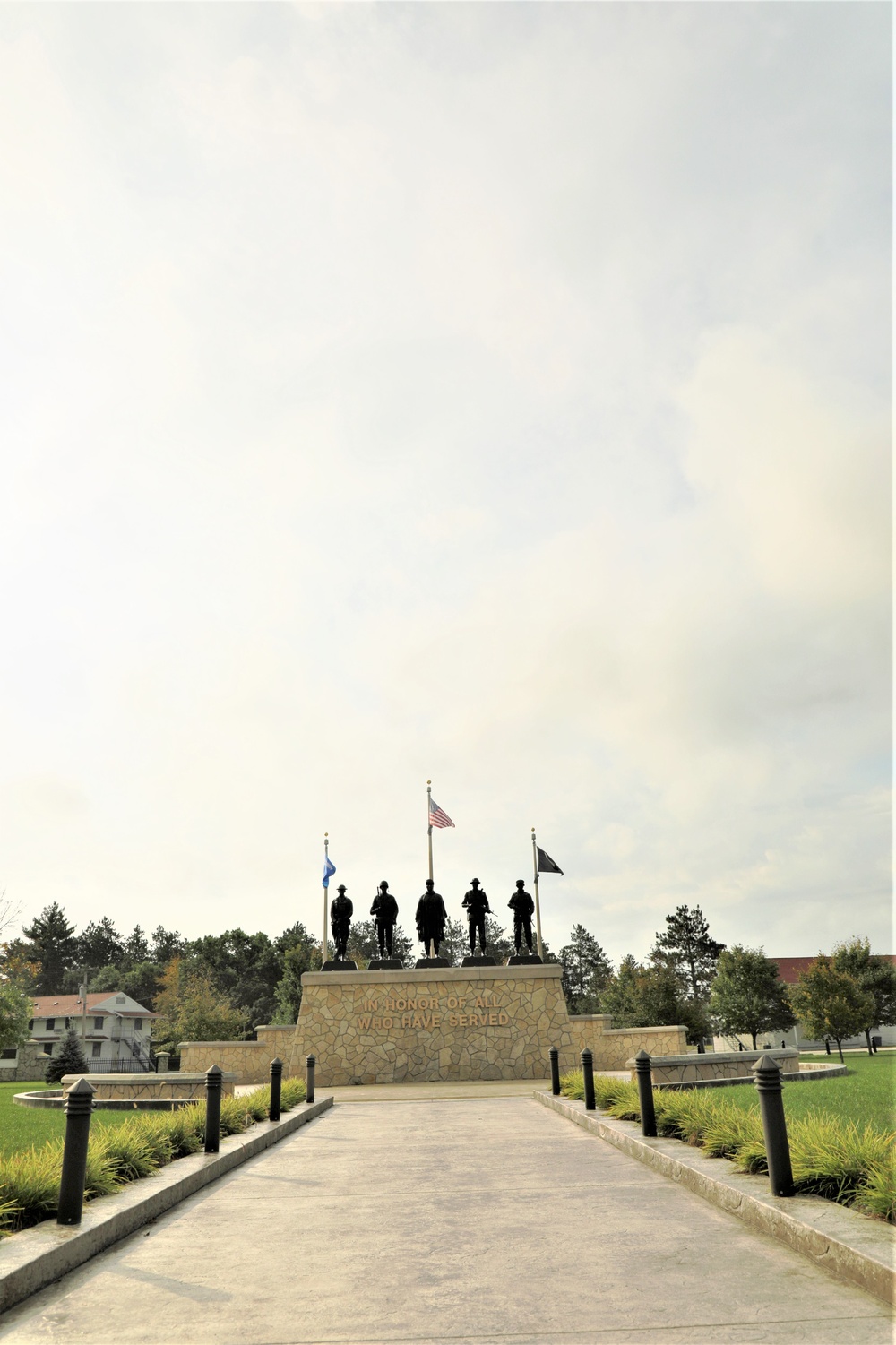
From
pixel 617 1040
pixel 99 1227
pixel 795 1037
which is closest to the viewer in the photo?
pixel 99 1227

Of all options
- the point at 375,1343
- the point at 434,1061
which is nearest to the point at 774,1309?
the point at 375,1343

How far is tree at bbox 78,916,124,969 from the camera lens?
4855 inches

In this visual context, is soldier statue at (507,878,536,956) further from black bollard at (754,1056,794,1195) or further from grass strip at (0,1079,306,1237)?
black bollard at (754,1056,794,1195)

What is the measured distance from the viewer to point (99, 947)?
4929 inches

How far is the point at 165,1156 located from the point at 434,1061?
17.6 meters

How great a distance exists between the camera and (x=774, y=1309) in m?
4.68

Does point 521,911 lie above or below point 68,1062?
above

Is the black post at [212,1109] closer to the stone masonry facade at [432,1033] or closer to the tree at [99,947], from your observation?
the stone masonry facade at [432,1033]

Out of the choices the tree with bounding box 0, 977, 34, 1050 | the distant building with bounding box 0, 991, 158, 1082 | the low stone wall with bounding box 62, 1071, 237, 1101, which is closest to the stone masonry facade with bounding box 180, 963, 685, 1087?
the tree with bounding box 0, 977, 34, 1050

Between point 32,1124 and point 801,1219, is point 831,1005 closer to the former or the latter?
point 32,1124

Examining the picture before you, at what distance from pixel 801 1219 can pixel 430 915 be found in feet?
72.9

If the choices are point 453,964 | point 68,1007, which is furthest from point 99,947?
point 453,964

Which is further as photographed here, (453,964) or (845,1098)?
(453,964)

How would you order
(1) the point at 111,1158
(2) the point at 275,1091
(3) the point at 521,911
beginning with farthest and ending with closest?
1. (3) the point at 521,911
2. (2) the point at 275,1091
3. (1) the point at 111,1158
